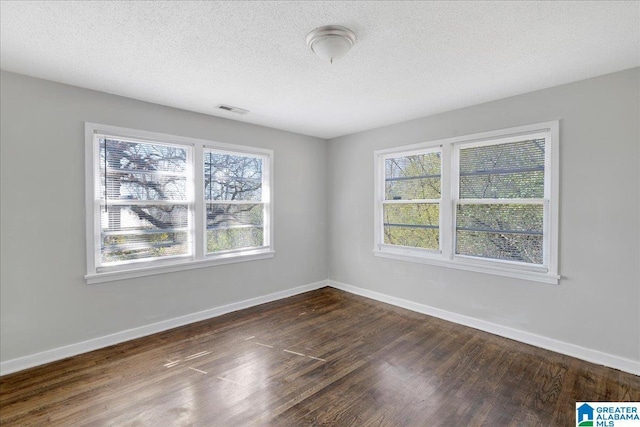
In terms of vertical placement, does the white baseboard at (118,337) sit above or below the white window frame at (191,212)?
below

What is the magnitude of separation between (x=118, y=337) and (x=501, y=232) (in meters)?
4.27

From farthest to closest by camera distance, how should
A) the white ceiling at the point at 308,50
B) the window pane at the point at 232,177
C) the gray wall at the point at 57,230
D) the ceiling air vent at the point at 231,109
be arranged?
the window pane at the point at 232,177, the ceiling air vent at the point at 231,109, the gray wall at the point at 57,230, the white ceiling at the point at 308,50

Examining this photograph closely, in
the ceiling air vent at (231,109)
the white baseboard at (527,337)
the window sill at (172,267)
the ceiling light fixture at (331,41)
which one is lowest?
the white baseboard at (527,337)

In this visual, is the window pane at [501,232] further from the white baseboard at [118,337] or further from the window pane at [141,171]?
the window pane at [141,171]

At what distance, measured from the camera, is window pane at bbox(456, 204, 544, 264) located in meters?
3.12

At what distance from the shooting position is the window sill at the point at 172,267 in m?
3.01

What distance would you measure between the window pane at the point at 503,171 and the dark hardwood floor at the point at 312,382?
1594 mm

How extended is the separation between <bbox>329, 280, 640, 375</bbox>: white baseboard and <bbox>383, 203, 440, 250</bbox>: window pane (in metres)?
0.82

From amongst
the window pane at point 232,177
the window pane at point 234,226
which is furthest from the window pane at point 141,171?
the window pane at point 234,226

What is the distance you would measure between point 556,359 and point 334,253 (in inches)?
125

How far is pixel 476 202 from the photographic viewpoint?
350 centimetres

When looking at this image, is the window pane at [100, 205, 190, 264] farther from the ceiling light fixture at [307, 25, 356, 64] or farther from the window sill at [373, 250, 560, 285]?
the window sill at [373, 250, 560, 285]

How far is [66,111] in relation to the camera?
2.81 metres

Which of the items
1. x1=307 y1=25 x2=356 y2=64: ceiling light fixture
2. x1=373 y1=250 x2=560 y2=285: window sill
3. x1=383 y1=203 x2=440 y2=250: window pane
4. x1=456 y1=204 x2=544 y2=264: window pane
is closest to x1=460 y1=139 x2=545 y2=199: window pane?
x1=456 y1=204 x2=544 y2=264: window pane
